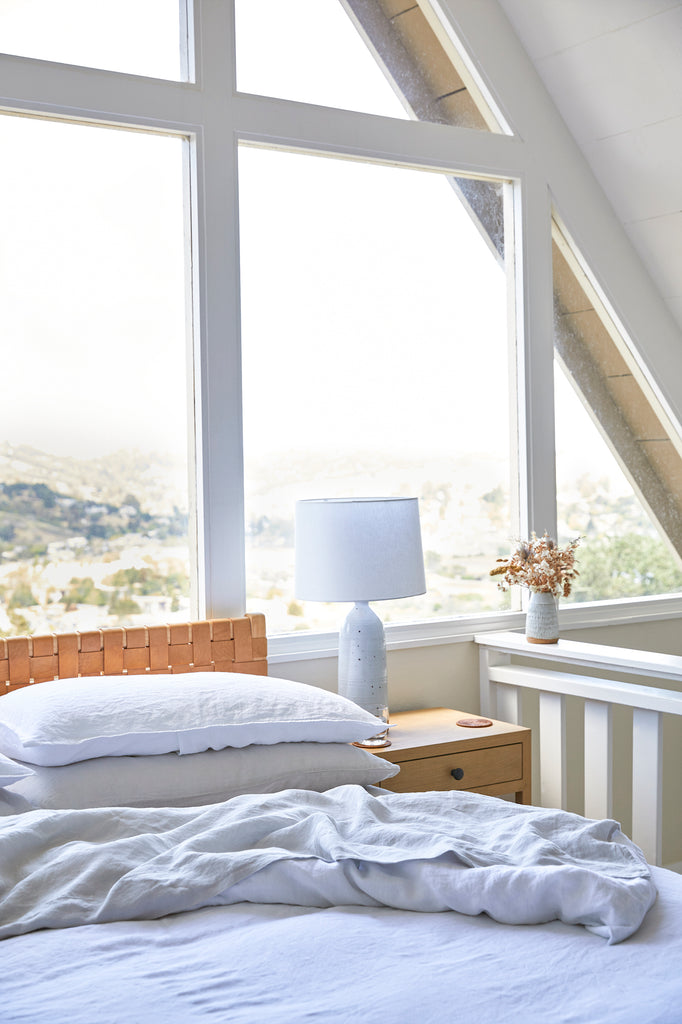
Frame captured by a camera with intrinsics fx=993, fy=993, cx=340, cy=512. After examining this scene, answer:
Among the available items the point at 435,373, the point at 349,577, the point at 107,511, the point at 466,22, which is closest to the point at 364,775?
the point at 349,577

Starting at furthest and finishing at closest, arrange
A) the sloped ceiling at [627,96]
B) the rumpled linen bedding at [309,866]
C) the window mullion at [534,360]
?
the window mullion at [534,360] < the sloped ceiling at [627,96] < the rumpled linen bedding at [309,866]

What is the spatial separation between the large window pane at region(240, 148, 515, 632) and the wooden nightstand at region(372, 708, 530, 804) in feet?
1.56

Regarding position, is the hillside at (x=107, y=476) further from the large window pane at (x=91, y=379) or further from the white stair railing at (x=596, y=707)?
the white stair railing at (x=596, y=707)

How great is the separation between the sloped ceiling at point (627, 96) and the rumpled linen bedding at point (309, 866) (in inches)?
92.3

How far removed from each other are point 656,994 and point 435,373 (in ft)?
7.22

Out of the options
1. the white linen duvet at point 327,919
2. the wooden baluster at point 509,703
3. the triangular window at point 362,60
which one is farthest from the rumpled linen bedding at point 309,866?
the triangular window at point 362,60

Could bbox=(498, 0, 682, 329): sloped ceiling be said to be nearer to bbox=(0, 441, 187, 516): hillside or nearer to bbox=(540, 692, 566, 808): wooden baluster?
bbox=(540, 692, 566, 808): wooden baluster

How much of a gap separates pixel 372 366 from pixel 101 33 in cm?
115

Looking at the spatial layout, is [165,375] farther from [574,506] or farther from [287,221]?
[574,506]

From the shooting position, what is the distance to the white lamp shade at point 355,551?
2439 millimetres

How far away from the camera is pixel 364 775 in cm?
212

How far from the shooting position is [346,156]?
9.60 ft

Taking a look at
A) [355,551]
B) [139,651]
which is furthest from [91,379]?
[355,551]

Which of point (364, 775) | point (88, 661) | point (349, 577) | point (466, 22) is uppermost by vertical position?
point (466, 22)
